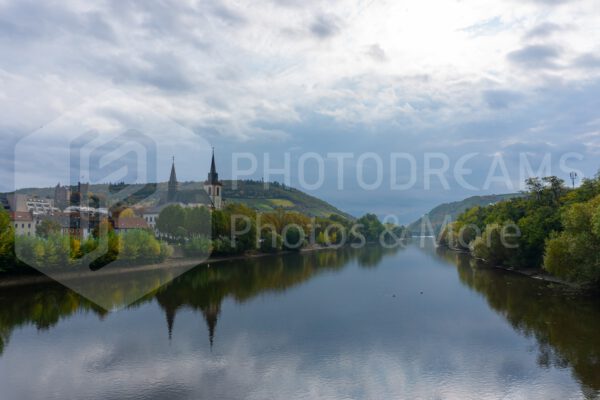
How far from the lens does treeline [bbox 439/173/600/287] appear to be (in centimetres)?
4062

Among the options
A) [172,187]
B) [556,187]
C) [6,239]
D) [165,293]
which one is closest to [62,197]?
[172,187]

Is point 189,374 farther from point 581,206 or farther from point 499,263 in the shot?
point 499,263

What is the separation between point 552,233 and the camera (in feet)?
154

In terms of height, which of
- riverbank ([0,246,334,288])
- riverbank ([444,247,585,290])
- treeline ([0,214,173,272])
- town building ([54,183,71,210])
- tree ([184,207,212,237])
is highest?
town building ([54,183,71,210])

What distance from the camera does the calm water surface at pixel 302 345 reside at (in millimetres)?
22344

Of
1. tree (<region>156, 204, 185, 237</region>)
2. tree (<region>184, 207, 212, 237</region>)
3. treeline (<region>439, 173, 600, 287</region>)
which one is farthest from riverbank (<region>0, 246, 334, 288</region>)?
treeline (<region>439, 173, 600, 287</region>)

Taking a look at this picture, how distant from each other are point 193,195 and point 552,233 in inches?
4498

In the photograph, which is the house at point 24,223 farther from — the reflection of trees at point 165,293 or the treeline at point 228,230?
the reflection of trees at point 165,293

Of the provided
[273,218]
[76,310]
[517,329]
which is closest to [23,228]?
[273,218]

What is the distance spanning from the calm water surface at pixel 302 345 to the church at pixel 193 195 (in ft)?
263

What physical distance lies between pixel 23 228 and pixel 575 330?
9724 centimetres

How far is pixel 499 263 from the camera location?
241 feet

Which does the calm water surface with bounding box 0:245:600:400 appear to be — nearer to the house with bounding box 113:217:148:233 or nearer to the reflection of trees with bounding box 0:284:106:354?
the reflection of trees with bounding box 0:284:106:354

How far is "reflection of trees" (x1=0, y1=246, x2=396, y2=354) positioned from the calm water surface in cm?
29
